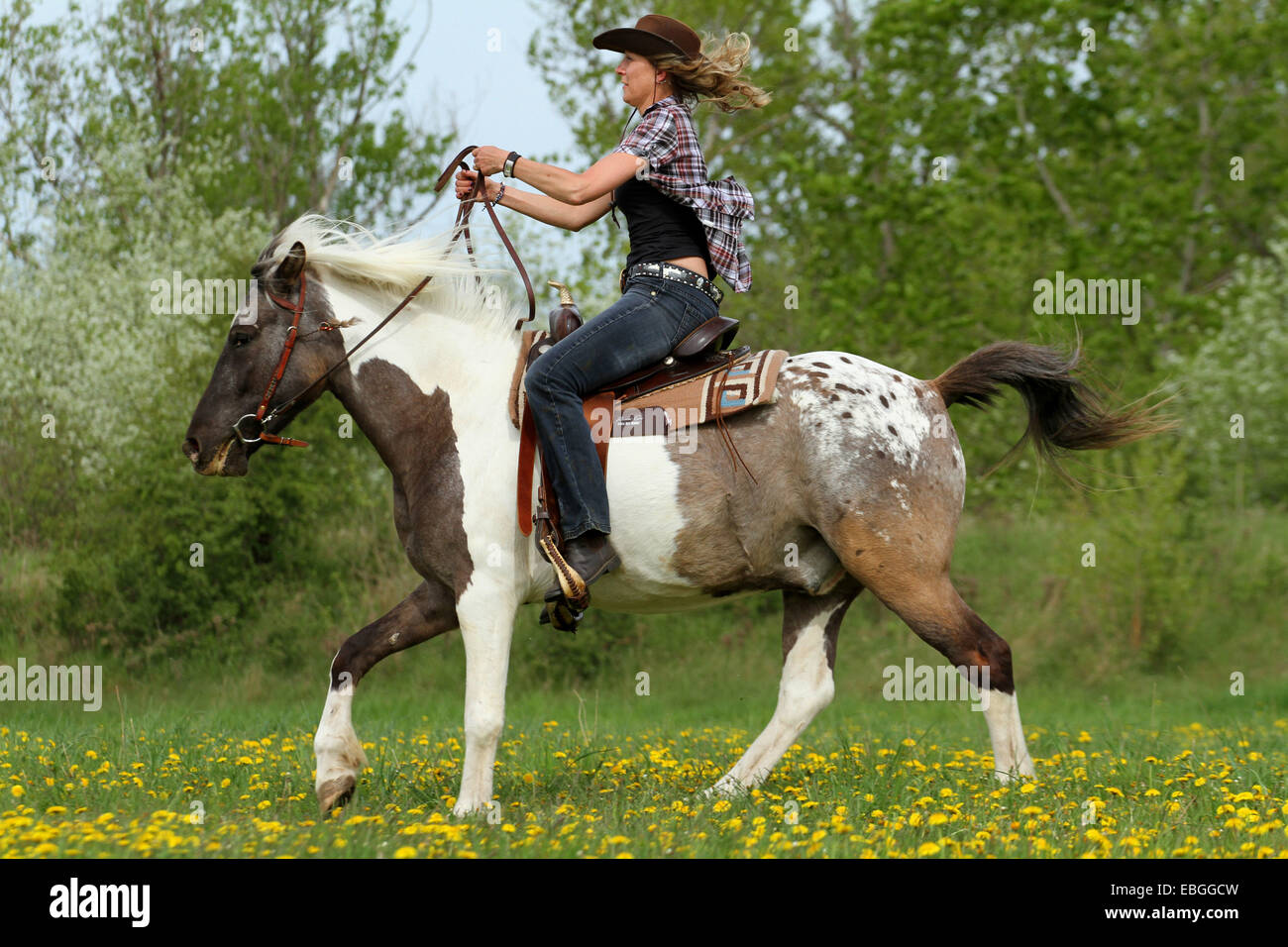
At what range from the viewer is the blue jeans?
5.77 meters

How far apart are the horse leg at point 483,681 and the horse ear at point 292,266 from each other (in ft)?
5.95

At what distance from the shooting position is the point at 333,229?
21.4ft

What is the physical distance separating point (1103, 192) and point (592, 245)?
8756 millimetres

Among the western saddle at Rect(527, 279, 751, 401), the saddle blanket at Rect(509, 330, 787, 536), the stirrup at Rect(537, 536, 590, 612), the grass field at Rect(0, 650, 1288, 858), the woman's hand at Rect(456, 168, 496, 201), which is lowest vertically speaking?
the grass field at Rect(0, 650, 1288, 858)

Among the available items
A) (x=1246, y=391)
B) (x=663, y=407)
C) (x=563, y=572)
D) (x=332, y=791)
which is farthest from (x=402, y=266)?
(x=1246, y=391)

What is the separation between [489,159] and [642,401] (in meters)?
Answer: 1.35

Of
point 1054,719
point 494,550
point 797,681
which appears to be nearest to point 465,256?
point 494,550

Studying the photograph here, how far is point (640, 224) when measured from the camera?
6.23 meters

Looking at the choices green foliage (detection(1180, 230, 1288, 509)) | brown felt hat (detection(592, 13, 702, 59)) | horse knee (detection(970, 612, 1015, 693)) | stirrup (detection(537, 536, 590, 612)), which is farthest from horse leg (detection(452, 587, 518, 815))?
green foliage (detection(1180, 230, 1288, 509))

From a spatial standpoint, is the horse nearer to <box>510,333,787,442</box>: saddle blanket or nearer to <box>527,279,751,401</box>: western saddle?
<box>510,333,787,442</box>: saddle blanket

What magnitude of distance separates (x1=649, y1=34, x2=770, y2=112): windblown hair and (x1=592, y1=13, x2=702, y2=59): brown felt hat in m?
0.04

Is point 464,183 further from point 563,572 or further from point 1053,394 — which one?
point 1053,394

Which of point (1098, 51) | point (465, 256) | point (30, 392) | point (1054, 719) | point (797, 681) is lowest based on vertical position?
point (1054, 719)
